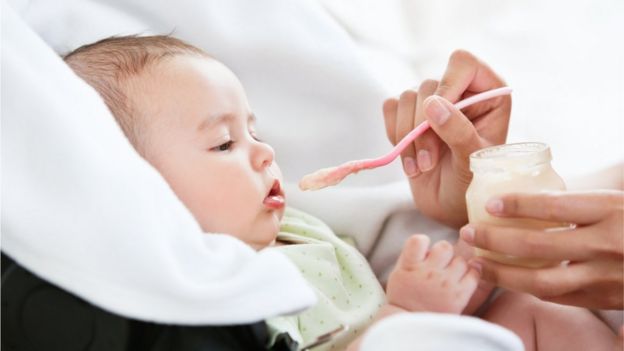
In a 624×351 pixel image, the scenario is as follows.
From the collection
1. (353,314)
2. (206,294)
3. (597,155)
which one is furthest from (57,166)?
(597,155)

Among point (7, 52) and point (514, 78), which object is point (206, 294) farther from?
point (514, 78)

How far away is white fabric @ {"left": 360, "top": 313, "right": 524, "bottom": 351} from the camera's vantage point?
0.74 m

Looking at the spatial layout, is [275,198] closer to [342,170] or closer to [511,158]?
[342,170]

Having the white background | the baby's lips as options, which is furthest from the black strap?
the white background

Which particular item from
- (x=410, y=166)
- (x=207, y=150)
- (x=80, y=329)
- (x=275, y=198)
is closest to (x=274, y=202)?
(x=275, y=198)

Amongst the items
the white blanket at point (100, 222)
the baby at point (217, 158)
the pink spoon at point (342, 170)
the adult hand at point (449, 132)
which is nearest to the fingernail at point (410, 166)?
the adult hand at point (449, 132)

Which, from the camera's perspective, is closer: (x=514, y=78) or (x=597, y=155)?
(x=597, y=155)

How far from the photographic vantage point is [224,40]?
1336 millimetres

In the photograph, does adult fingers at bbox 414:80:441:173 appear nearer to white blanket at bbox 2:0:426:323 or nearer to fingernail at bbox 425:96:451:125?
fingernail at bbox 425:96:451:125

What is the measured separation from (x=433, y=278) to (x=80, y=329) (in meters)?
0.40

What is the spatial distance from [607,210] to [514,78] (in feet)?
2.26

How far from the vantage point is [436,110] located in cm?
105

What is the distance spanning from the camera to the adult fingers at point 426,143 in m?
1.16

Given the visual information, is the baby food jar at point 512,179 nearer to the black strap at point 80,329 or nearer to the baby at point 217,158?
the baby at point 217,158
